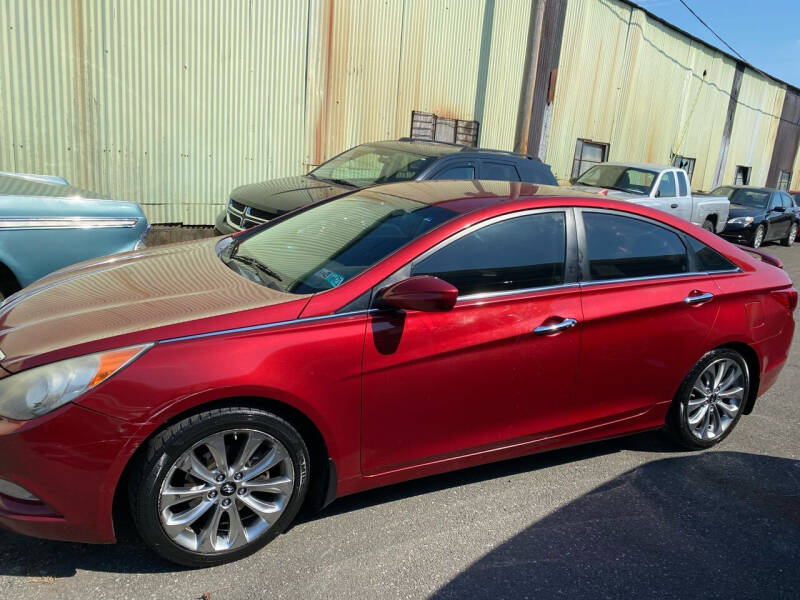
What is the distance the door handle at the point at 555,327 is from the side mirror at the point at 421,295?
2.05 ft

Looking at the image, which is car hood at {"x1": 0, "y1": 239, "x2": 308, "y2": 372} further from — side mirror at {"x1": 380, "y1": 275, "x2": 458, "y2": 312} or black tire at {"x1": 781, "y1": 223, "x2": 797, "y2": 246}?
black tire at {"x1": 781, "y1": 223, "x2": 797, "y2": 246}

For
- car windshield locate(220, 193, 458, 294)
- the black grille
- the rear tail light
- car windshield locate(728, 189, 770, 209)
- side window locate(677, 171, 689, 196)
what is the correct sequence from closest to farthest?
car windshield locate(220, 193, 458, 294)
the rear tail light
the black grille
side window locate(677, 171, 689, 196)
car windshield locate(728, 189, 770, 209)

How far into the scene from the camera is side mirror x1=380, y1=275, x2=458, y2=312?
A: 9.07ft

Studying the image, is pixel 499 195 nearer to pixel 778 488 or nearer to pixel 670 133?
pixel 778 488

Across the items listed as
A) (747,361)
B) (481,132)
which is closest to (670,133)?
(481,132)

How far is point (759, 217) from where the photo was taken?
15125 millimetres

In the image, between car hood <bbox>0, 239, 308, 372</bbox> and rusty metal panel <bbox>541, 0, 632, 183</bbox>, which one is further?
rusty metal panel <bbox>541, 0, 632, 183</bbox>

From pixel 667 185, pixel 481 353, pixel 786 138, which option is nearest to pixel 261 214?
pixel 481 353

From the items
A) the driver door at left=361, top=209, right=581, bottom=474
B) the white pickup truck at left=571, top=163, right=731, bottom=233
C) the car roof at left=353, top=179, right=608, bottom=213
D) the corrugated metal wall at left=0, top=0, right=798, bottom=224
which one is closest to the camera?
the driver door at left=361, top=209, right=581, bottom=474

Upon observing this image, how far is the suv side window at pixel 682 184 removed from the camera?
38.8 ft

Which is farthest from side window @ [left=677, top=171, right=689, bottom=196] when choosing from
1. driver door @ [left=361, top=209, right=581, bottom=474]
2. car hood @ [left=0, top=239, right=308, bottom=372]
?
car hood @ [left=0, top=239, right=308, bottom=372]

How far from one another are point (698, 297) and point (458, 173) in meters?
3.94

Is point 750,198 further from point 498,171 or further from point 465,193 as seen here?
Answer: point 465,193

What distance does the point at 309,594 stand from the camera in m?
2.56
